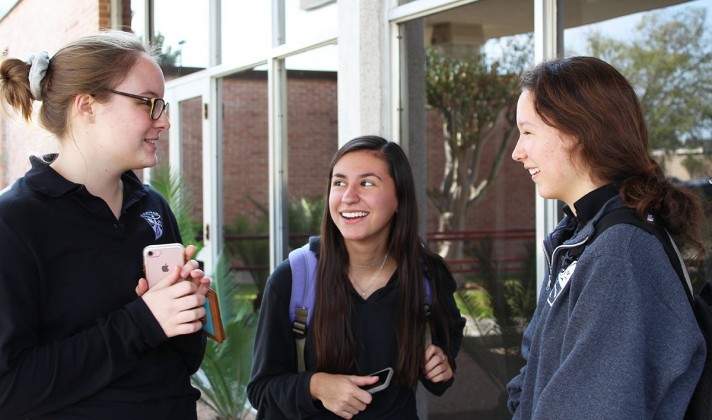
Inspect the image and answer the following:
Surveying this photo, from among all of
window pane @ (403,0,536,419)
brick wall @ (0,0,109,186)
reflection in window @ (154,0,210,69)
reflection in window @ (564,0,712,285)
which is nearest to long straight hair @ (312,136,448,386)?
reflection in window @ (564,0,712,285)

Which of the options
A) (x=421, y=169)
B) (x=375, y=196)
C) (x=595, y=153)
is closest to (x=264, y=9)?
(x=421, y=169)

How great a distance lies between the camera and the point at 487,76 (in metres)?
4.74

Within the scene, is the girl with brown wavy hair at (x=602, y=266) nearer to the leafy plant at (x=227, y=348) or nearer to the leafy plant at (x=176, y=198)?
the leafy plant at (x=227, y=348)

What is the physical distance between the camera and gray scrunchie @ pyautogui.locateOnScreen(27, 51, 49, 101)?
7.41 feet

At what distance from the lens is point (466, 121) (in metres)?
4.86

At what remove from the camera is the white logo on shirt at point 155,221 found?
2393 millimetres

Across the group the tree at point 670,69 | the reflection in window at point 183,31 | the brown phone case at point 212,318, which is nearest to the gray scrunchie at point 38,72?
the brown phone case at point 212,318

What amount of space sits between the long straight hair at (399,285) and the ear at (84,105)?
95cm

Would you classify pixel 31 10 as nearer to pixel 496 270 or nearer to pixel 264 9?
pixel 264 9

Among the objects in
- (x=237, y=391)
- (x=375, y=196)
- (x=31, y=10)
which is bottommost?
(x=237, y=391)

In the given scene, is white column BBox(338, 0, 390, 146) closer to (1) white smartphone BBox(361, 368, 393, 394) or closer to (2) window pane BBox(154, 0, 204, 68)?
(1) white smartphone BBox(361, 368, 393, 394)

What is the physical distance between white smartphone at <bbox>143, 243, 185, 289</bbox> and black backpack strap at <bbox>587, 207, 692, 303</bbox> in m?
1.09

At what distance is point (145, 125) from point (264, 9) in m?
4.51

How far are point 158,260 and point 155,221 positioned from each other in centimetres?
23
